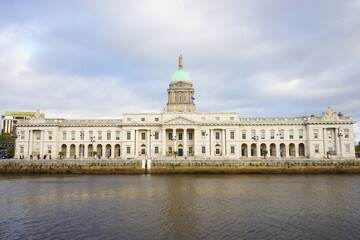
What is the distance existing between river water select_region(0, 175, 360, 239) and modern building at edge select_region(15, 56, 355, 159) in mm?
41748

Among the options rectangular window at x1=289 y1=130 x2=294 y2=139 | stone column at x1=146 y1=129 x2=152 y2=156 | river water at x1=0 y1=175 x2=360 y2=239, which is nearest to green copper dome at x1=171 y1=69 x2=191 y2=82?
stone column at x1=146 y1=129 x2=152 y2=156

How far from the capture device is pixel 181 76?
92188 millimetres

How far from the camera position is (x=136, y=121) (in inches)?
3103

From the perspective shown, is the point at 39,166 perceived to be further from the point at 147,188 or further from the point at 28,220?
the point at 28,220

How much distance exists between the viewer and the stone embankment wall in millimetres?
54688

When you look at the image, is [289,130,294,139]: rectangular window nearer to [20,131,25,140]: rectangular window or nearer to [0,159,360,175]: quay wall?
[0,159,360,175]: quay wall

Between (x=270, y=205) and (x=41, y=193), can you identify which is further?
(x=41, y=193)

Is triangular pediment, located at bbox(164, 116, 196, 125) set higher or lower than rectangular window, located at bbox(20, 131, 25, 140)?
higher

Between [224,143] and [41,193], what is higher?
[224,143]

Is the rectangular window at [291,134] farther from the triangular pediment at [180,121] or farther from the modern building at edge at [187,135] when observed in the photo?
the triangular pediment at [180,121]

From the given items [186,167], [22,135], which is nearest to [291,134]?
[186,167]

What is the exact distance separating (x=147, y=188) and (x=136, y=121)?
4451 cm

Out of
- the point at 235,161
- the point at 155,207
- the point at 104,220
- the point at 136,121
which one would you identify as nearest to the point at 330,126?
the point at 235,161

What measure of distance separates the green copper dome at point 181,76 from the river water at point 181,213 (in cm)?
6012
